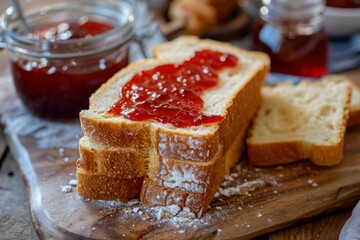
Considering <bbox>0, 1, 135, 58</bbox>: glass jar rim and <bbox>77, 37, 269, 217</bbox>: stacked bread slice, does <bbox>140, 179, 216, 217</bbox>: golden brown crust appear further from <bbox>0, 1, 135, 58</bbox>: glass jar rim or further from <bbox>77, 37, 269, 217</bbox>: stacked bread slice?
<bbox>0, 1, 135, 58</bbox>: glass jar rim

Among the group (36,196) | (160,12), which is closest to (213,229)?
(36,196)

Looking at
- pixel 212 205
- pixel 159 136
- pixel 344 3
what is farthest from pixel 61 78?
pixel 344 3

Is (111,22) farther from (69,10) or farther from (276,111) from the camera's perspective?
(276,111)

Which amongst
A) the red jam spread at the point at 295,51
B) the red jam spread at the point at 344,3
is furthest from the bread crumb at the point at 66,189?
the red jam spread at the point at 344,3

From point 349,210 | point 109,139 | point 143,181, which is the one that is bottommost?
point 349,210

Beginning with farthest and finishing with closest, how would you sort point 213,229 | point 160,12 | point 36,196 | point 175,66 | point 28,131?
point 160,12
point 28,131
point 175,66
point 36,196
point 213,229

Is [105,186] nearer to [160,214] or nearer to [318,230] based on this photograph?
[160,214]

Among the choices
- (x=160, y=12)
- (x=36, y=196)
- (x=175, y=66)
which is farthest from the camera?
(x=160, y=12)
